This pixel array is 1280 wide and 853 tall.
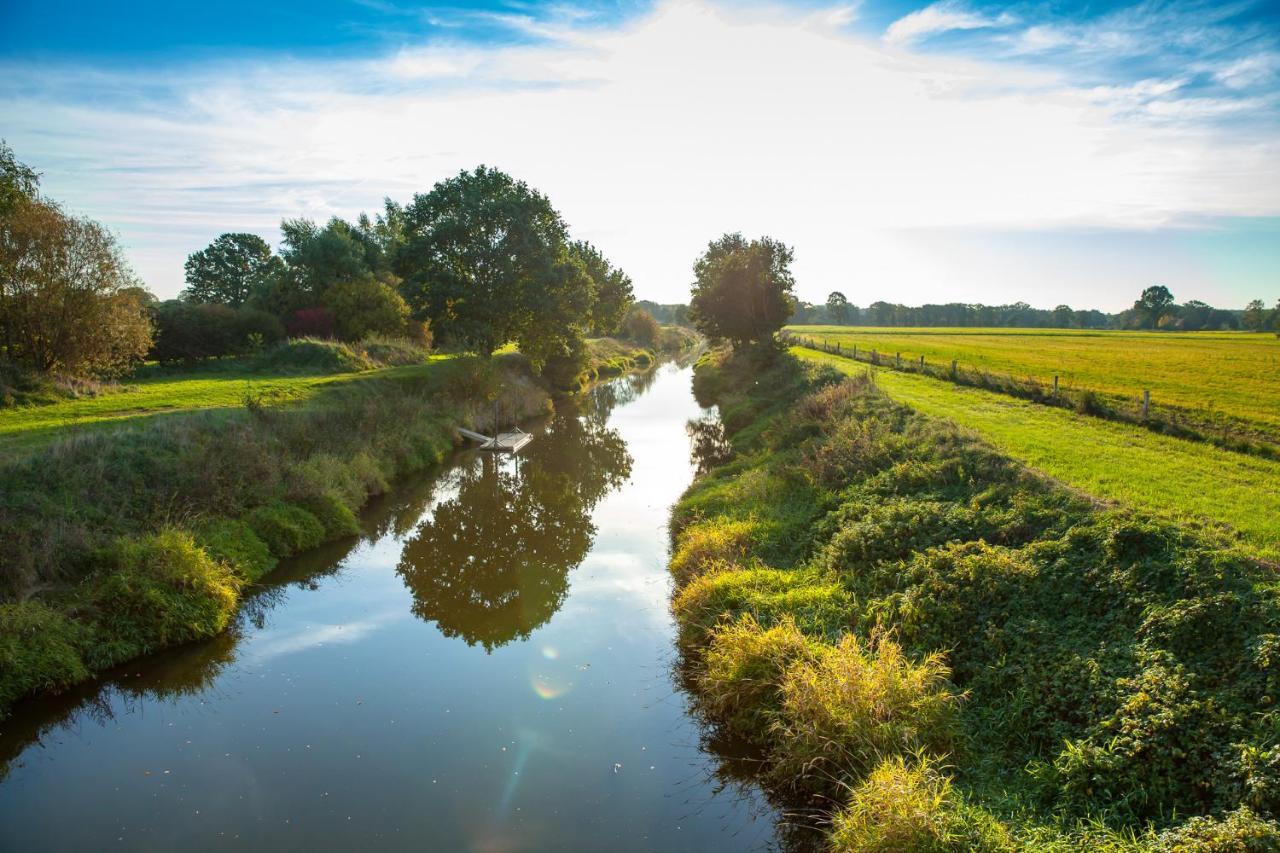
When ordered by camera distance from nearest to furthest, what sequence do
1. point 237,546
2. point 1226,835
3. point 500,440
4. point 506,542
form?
1. point 1226,835
2. point 237,546
3. point 506,542
4. point 500,440

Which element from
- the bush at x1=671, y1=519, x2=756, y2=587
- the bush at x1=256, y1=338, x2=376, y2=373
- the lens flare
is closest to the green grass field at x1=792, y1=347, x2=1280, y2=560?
the bush at x1=671, y1=519, x2=756, y2=587

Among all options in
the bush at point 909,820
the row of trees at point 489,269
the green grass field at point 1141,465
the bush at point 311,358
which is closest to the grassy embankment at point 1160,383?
the green grass field at point 1141,465

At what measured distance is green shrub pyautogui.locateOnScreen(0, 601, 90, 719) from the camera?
28.8 ft

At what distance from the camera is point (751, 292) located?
4428 cm

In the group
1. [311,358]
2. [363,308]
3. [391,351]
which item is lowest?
[311,358]

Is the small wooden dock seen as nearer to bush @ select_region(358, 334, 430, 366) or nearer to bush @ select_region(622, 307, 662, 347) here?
bush @ select_region(358, 334, 430, 366)

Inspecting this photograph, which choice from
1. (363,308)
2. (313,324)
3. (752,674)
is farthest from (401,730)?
(313,324)

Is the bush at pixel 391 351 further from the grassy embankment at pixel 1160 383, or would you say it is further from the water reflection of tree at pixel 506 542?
the grassy embankment at pixel 1160 383

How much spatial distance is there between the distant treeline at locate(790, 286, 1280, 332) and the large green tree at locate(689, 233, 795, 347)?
52285 mm

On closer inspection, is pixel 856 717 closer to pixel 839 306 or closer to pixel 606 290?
pixel 606 290

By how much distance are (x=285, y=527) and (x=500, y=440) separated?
41.1ft

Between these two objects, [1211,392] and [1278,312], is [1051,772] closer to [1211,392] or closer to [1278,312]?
[1211,392]

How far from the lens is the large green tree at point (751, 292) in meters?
44.2

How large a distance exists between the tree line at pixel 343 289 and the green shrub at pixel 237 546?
11506mm
